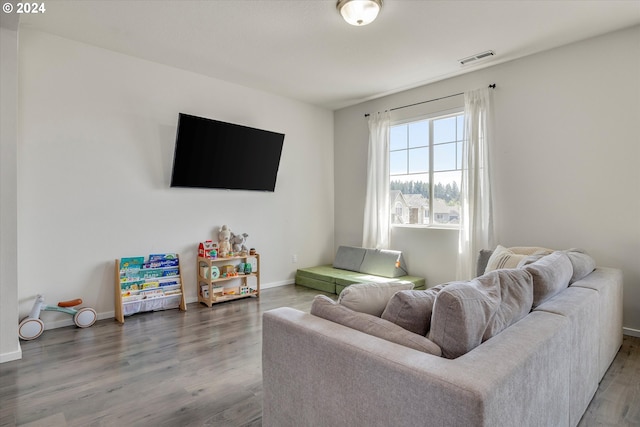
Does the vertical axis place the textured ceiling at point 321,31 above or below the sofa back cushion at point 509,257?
above

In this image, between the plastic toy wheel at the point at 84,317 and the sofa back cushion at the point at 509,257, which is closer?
the sofa back cushion at the point at 509,257

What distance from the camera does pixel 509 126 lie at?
3867 millimetres

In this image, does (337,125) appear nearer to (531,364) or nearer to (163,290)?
(163,290)

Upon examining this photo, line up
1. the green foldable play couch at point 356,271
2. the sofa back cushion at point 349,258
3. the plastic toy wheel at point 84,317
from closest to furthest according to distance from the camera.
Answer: the plastic toy wheel at point 84,317 → the green foldable play couch at point 356,271 → the sofa back cushion at point 349,258

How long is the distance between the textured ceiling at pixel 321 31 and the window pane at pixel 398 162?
3.59ft

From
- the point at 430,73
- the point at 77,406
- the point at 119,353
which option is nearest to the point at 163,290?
the point at 119,353

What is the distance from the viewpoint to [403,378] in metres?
1.08

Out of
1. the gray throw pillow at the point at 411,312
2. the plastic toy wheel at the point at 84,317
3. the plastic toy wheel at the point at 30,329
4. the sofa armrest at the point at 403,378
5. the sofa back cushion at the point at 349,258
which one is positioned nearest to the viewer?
the sofa armrest at the point at 403,378

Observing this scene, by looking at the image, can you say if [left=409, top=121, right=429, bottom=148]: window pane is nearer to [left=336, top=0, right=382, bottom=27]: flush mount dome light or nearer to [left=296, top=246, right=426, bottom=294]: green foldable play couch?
[left=296, top=246, right=426, bottom=294]: green foldable play couch

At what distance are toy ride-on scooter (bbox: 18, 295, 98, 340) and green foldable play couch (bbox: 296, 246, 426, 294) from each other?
264 cm

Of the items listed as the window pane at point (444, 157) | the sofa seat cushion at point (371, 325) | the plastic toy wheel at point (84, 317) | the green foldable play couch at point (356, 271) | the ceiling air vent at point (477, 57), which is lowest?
the plastic toy wheel at point (84, 317)

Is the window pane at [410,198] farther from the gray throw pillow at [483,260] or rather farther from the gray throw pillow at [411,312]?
the gray throw pillow at [411,312]

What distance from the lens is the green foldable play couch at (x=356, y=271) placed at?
4543mm

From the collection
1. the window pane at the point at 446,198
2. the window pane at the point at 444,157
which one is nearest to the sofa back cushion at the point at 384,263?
the window pane at the point at 446,198
